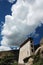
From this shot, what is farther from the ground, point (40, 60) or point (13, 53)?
point (13, 53)

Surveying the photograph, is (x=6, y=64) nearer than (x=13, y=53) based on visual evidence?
Yes

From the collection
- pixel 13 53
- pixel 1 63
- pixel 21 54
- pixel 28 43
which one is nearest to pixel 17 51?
pixel 13 53

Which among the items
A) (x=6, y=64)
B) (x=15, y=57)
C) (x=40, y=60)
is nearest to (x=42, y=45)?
(x=40, y=60)

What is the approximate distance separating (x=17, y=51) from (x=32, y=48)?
36.3 ft

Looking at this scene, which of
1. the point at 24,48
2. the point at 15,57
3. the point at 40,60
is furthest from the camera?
the point at 15,57

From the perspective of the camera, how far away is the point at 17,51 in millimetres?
53500

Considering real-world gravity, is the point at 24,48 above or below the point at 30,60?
above

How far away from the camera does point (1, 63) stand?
40094mm

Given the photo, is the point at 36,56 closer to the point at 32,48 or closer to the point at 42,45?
the point at 42,45

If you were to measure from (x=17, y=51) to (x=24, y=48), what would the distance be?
7.83 metres

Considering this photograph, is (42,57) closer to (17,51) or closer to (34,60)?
(34,60)

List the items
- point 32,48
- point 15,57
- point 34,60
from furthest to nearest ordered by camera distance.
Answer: point 15,57
point 32,48
point 34,60

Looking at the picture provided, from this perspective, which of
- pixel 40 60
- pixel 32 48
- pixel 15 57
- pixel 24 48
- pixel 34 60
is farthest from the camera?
pixel 15 57

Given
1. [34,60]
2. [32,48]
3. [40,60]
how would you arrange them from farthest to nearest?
1. [32,48]
2. [34,60]
3. [40,60]
